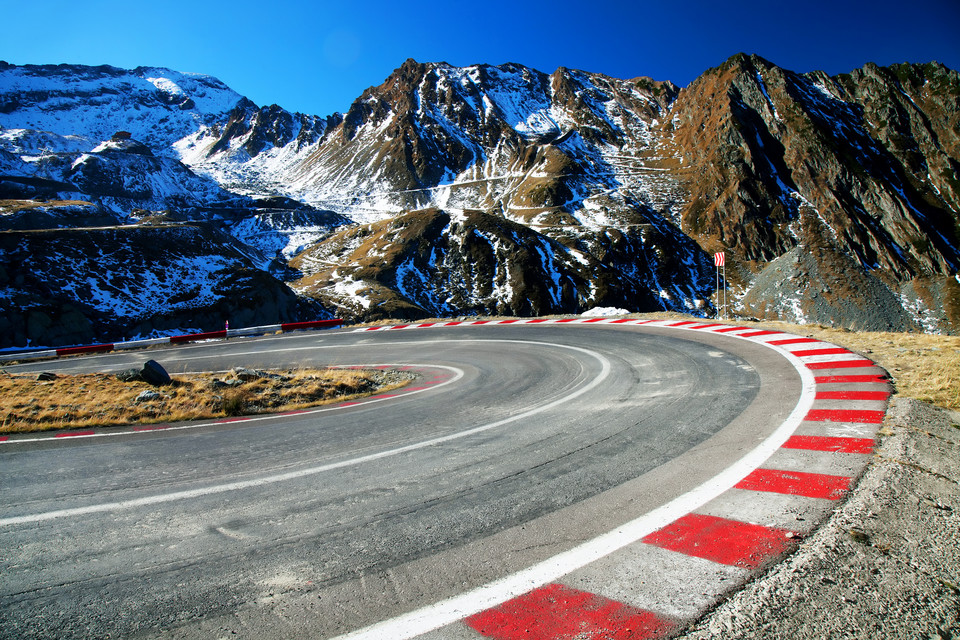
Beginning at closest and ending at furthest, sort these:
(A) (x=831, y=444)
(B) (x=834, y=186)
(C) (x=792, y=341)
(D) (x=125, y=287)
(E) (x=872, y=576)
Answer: (E) (x=872, y=576)
(A) (x=831, y=444)
(C) (x=792, y=341)
(D) (x=125, y=287)
(B) (x=834, y=186)

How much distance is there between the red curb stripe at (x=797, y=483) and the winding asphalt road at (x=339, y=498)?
0.35 m

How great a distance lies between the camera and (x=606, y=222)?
12388 centimetres

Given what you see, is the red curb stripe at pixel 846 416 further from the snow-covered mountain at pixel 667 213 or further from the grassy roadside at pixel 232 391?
the snow-covered mountain at pixel 667 213

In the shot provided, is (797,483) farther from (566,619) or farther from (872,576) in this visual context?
(566,619)

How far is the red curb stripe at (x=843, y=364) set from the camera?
728 centimetres

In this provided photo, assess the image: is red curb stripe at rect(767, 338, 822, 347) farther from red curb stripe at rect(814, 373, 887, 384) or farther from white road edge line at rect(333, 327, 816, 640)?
white road edge line at rect(333, 327, 816, 640)

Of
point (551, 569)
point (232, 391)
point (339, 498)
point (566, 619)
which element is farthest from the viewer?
point (232, 391)

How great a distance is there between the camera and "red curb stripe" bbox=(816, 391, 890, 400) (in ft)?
18.4

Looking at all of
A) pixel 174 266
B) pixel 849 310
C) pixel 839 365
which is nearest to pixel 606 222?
pixel 849 310

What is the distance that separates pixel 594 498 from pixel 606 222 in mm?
128713

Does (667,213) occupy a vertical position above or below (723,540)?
above

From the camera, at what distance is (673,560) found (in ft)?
9.02

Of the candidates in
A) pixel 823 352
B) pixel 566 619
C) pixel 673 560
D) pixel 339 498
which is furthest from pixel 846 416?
pixel 339 498

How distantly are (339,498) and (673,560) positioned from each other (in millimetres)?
2760
